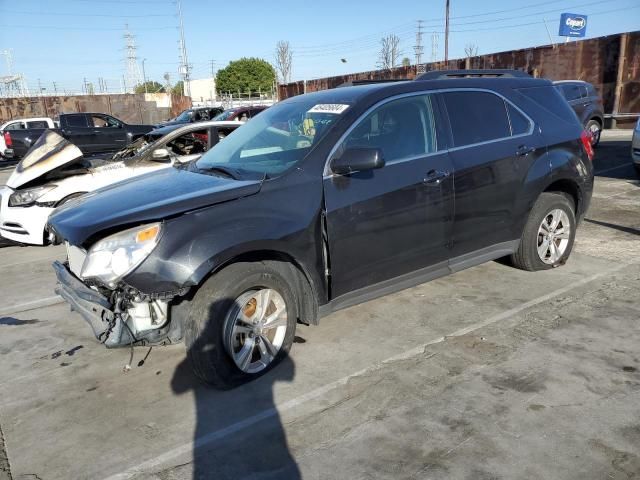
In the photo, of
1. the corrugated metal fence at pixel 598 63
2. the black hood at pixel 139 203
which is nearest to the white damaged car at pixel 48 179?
the black hood at pixel 139 203

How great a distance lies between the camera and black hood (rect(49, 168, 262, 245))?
2982 mm

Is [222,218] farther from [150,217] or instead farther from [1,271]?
[1,271]

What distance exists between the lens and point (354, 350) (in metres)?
3.68

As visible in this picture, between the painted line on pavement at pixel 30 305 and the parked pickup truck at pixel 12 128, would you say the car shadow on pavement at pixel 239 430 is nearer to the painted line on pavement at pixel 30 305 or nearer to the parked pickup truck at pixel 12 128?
the painted line on pavement at pixel 30 305

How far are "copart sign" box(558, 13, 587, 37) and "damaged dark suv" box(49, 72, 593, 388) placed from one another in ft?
123

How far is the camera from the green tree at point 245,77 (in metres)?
83.5

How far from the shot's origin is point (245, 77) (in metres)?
83.9

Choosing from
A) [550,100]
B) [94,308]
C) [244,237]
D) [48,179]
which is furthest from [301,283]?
[48,179]

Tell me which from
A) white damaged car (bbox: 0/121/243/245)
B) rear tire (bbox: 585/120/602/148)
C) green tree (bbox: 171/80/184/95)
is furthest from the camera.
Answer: green tree (bbox: 171/80/184/95)

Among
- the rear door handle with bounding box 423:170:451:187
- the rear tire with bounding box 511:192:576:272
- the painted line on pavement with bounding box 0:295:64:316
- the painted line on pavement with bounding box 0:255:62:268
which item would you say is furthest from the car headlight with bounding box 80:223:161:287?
the painted line on pavement with bounding box 0:255:62:268

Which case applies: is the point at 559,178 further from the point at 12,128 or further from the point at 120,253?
the point at 12,128

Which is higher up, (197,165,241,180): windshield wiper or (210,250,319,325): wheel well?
(197,165,241,180): windshield wiper

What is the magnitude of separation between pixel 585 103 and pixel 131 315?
46.7 feet

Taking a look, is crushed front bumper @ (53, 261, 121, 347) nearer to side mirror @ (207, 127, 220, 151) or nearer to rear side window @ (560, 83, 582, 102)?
side mirror @ (207, 127, 220, 151)
